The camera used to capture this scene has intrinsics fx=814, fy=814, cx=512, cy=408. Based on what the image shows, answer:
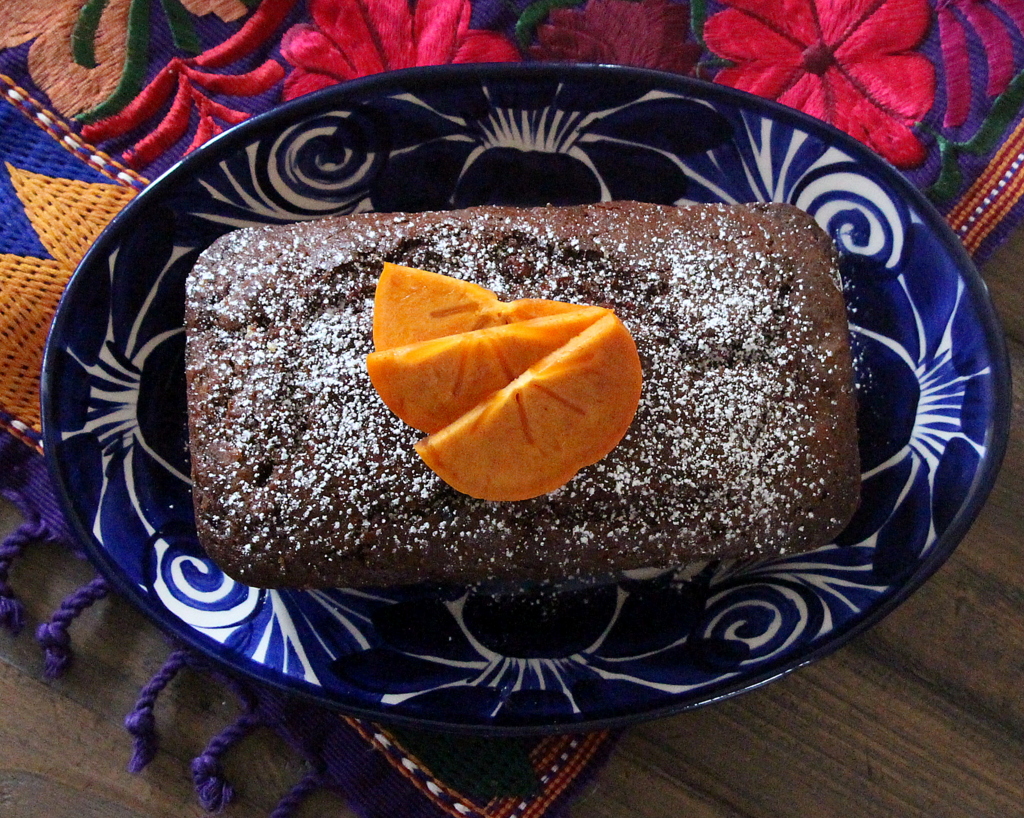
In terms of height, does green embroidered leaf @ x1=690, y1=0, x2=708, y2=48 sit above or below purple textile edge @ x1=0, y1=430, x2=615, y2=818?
above

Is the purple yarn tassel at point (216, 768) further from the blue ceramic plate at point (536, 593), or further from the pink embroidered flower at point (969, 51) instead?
the pink embroidered flower at point (969, 51)

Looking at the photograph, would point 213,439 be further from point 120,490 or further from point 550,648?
point 550,648

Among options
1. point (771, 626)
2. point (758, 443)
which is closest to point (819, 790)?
point (771, 626)

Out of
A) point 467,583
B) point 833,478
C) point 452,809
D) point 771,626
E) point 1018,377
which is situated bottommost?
point 452,809

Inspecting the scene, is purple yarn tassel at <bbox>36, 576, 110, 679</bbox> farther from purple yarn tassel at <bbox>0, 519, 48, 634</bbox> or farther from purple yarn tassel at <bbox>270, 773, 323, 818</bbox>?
purple yarn tassel at <bbox>270, 773, 323, 818</bbox>

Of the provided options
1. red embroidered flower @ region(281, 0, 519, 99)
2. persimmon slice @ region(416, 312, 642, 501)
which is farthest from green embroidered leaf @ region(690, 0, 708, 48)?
persimmon slice @ region(416, 312, 642, 501)
